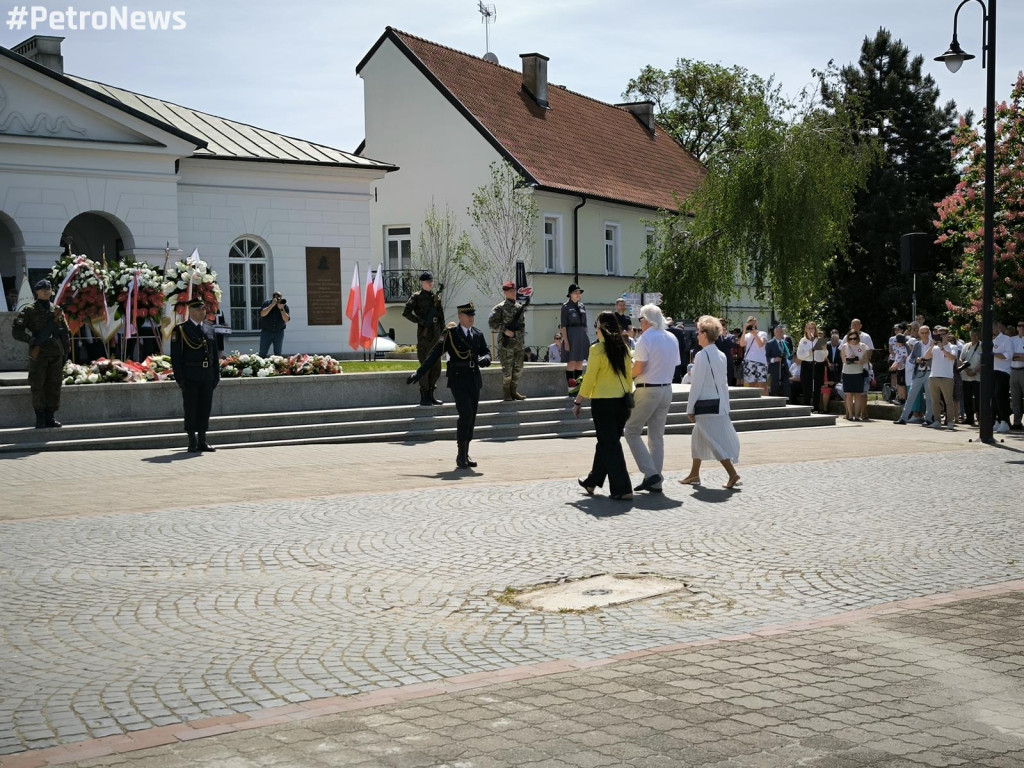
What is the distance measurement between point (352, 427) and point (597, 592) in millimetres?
11040

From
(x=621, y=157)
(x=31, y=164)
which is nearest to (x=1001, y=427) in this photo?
(x=31, y=164)

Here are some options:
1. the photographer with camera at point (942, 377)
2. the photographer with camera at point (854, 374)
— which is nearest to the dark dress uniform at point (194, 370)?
the photographer with camera at point (854, 374)

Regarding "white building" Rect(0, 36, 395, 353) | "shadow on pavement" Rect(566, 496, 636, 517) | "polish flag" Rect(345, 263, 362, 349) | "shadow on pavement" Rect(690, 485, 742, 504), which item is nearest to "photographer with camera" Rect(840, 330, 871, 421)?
"polish flag" Rect(345, 263, 362, 349)

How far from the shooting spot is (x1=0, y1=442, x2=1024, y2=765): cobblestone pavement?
228 inches

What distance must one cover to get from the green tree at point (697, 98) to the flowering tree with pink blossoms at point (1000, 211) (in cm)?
3534

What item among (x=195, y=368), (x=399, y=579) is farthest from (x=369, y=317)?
(x=399, y=579)

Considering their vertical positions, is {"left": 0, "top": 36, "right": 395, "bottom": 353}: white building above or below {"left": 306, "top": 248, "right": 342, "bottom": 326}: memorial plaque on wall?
above

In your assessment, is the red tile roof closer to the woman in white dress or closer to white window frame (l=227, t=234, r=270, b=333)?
white window frame (l=227, t=234, r=270, b=333)

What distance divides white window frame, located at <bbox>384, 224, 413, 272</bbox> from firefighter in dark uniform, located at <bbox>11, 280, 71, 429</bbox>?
25530 millimetres

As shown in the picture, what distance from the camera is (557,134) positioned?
4438 cm

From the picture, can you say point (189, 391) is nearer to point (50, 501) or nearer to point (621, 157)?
point (50, 501)

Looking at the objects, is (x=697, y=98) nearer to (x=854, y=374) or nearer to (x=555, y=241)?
(x=555, y=241)

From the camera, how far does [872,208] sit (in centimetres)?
5034

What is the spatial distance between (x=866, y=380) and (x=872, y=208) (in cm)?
2898
